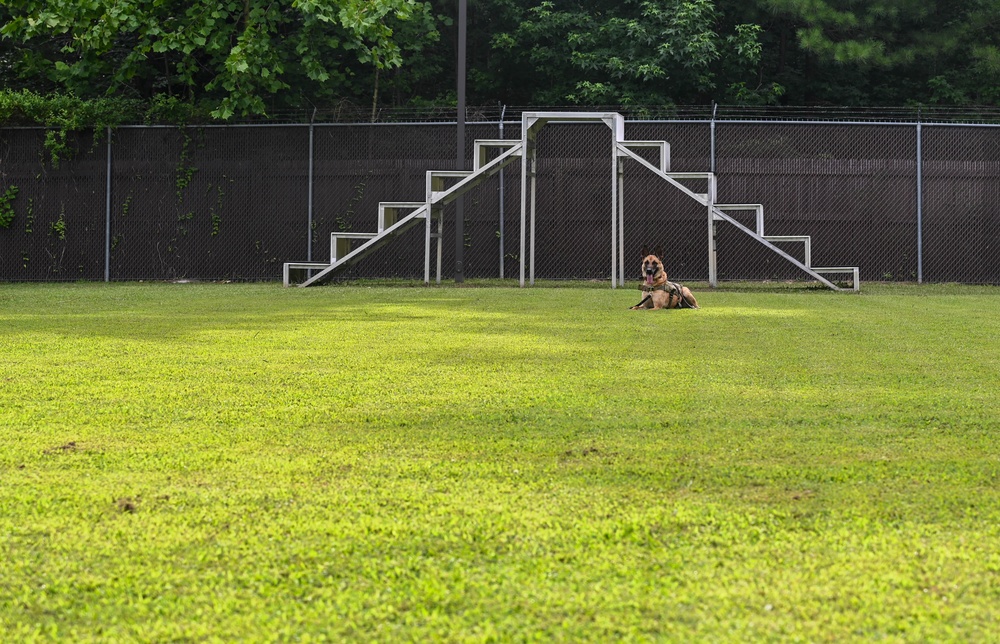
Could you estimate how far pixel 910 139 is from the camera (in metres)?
18.2

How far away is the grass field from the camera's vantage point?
227cm

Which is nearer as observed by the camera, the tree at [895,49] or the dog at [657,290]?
the dog at [657,290]

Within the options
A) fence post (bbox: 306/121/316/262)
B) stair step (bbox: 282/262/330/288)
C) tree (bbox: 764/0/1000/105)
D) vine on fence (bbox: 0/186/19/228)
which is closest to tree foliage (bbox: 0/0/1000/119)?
tree (bbox: 764/0/1000/105)

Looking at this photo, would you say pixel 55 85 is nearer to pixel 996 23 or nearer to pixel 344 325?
pixel 344 325

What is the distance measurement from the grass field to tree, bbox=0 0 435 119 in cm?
1261

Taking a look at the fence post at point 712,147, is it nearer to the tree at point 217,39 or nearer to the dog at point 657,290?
the tree at point 217,39

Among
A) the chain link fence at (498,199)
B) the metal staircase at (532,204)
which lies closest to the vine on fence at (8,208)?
the chain link fence at (498,199)

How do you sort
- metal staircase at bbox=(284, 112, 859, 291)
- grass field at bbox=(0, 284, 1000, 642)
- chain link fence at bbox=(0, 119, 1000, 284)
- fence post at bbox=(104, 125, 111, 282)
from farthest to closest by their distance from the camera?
fence post at bbox=(104, 125, 111, 282) → chain link fence at bbox=(0, 119, 1000, 284) → metal staircase at bbox=(284, 112, 859, 291) → grass field at bbox=(0, 284, 1000, 642)

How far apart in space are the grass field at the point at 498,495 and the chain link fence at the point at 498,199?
11.3 meters

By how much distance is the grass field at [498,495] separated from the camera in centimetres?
227

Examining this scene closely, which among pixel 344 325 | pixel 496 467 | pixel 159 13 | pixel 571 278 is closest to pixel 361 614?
pixel 496 467

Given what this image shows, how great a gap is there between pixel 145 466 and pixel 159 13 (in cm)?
1751

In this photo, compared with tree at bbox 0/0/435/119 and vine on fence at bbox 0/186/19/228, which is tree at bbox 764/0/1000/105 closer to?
tree at bbox 0/0/435/119

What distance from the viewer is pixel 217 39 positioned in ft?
64.5
